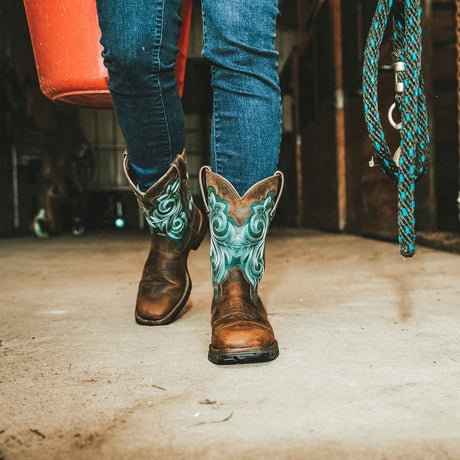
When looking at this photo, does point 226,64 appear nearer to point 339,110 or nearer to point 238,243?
point 238,243

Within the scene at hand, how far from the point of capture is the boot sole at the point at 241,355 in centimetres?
79

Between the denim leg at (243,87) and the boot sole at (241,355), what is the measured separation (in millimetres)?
286

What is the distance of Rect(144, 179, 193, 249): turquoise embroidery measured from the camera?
110 centimetres

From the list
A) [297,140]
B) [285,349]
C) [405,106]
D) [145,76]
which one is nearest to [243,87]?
[145,76]

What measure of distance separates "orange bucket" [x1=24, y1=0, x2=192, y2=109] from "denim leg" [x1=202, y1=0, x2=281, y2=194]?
26 centimetres

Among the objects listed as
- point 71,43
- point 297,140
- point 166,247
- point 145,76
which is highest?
point 297,140

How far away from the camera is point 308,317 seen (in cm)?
111

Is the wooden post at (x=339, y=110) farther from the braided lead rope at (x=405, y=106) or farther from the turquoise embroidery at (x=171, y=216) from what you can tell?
the braided lead rope at (x=405, y=106)

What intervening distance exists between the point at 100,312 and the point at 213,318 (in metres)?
0.42

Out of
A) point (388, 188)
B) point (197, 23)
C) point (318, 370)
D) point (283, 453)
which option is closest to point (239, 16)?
point (318, 370)

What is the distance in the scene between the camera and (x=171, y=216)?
1110 mm

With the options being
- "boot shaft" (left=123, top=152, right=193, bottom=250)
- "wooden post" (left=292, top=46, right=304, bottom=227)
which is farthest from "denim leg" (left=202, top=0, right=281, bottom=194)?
"wooden post" (left=292, top=46, right=304, bottom=227)

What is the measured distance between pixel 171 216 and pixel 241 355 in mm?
408

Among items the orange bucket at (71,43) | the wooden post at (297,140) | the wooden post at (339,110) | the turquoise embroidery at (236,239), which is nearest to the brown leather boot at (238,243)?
the turquoise embroidery at (236,239)
